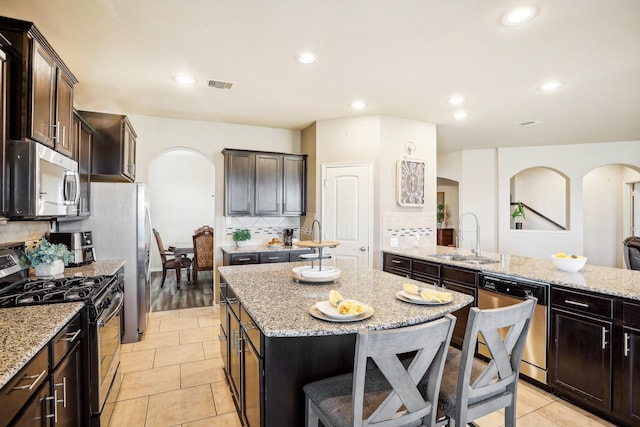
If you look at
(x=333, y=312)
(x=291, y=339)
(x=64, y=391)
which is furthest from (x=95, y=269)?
(x=333, y=312)

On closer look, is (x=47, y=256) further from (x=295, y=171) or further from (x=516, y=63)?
(x=516, y=63)

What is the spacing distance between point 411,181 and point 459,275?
171 cm

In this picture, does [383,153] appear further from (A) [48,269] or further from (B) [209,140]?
(A) [48,269]

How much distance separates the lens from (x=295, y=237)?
5.20m

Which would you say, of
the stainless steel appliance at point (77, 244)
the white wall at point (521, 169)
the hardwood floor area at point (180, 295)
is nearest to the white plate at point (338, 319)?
the stainless steel appliance at point (77, 244)

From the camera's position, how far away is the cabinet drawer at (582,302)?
2195 millimetres

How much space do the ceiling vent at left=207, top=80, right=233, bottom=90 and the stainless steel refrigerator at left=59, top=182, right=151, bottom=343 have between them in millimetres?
1337

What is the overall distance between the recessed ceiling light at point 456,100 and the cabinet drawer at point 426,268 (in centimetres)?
190

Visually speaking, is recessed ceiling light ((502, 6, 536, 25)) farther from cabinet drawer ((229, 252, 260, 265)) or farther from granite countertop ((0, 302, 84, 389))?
cabinet drawer ((229, 252, 260, 265))

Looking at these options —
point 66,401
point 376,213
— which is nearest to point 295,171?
point 376,213

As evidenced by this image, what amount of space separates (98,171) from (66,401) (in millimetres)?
2619

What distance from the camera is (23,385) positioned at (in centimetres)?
118

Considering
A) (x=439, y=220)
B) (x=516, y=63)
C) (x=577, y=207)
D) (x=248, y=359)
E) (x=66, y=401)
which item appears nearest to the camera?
(x=66, y=401)

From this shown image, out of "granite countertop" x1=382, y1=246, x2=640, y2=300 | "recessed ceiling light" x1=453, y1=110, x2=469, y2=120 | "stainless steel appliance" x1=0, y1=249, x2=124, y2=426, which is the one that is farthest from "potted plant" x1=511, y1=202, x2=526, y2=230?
"stainless steel appliance" x1=0, y1=249, x2=124, y2=426
